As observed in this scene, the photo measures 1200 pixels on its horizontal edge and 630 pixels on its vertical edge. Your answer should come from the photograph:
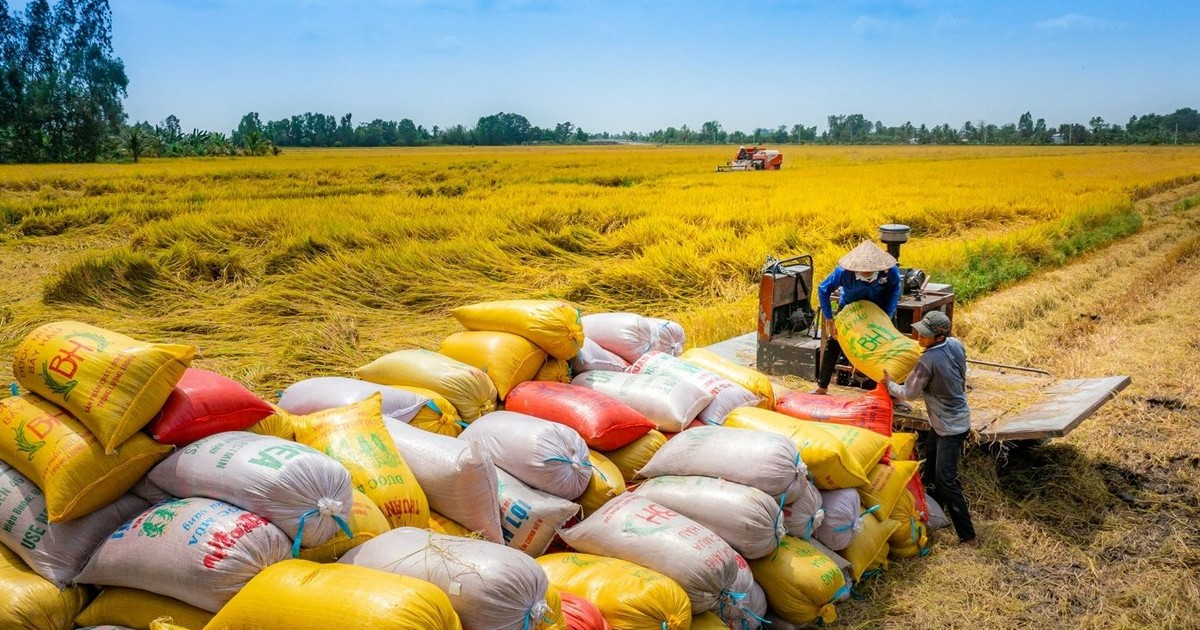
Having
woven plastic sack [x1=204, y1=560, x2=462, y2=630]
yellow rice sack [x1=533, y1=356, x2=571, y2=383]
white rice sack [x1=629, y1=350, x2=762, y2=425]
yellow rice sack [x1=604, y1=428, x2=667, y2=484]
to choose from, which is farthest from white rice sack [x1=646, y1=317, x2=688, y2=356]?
woven plastic sack [x1=204, y1=560, x2=462, y2=630]

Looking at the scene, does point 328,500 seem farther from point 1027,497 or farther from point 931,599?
point 1027,497

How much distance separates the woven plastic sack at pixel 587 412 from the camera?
12.3 feet

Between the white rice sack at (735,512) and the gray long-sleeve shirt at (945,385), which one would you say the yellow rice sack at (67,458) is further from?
the gray long-sleeve shirt at (945,385)

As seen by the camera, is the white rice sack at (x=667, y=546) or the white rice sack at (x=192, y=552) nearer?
the white rice sack at (x=192, y=552)

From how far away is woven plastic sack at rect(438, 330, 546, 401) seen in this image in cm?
425

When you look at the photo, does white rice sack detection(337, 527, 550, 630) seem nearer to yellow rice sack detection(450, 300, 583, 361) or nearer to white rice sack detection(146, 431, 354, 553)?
white rice sack detection(146, 431, 354, 553)

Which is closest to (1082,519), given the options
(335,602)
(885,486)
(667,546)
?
(885,486)

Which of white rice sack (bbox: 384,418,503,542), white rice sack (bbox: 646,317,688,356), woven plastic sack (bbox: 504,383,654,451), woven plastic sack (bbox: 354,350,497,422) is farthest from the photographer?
white rice sack (bbox: 646,317,688,356)

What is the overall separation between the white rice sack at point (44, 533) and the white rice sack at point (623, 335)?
9.15 ft

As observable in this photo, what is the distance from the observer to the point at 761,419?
13.1 ft

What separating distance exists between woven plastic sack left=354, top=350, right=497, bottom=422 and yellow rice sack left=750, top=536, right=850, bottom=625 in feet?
4.87

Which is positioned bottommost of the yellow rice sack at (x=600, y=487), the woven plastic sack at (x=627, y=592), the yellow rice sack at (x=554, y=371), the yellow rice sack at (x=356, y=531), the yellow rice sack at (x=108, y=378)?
the woven plastic sack at (x=627, y=592)

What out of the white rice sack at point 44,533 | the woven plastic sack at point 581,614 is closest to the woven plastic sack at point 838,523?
the woven plastic sack at point 581,614

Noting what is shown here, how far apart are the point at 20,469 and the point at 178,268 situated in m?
7.86
